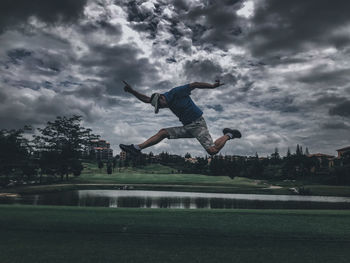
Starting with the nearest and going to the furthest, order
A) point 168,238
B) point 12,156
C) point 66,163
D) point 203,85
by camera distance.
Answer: point 203,85
point 168,238
point 12,156
point 66,163

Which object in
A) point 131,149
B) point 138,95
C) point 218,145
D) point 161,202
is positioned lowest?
point 161,202

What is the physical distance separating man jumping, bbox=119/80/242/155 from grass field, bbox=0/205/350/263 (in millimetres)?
3486

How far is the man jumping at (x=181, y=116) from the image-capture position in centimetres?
695

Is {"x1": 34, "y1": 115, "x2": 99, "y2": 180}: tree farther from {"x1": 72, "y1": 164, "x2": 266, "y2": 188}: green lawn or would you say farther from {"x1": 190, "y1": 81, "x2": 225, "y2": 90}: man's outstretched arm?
{"x1": 190, "y1": 81, "x2": 225, "y2": 90}: man's outstretched arm

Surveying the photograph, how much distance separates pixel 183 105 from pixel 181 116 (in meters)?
0.32

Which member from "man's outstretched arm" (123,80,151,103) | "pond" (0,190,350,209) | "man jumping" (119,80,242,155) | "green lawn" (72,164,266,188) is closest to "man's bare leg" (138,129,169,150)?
"man jumping" (119,80,242,155)

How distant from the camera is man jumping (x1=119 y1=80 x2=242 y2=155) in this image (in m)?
6.95

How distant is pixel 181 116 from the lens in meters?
7.27

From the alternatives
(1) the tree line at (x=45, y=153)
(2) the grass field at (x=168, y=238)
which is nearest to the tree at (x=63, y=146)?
(1) the tree line at (x=45, y=153)

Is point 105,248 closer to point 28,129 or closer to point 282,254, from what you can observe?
point 282,254

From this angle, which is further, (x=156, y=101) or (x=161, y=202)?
(x=161, y=202)

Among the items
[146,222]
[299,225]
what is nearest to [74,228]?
[146,222]

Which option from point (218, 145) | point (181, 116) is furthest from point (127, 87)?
point (218, 145)

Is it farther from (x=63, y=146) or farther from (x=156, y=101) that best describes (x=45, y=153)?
(x=156, y=101)
